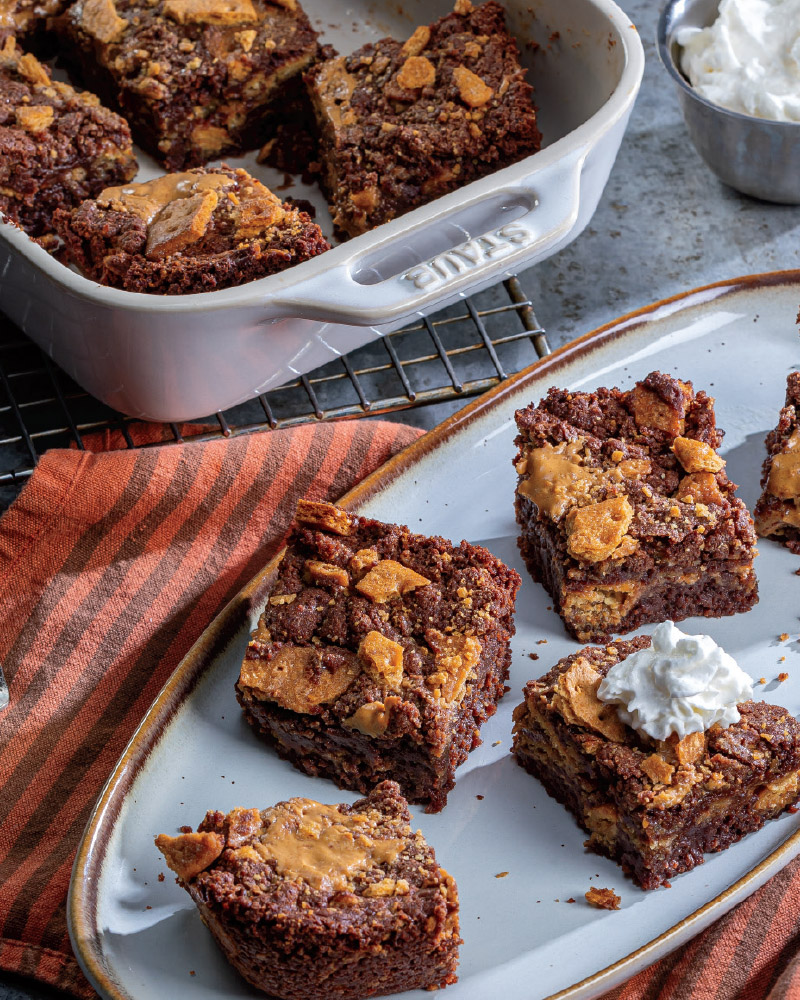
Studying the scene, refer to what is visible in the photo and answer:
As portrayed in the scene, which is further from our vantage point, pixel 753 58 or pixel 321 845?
pixel 753 58

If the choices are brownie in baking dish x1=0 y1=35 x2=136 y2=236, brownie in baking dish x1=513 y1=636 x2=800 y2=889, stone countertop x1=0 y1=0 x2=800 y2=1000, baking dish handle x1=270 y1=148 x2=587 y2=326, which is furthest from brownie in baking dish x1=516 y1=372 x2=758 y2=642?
brownie in baking dish x1=0 y1=35 x2=136 y2=236

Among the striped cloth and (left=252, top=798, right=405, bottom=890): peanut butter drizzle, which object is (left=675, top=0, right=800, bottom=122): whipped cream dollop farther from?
(left=252, top=798, right=405, bottom=890): peanut butter drizzle

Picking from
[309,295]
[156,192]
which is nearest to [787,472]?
[309,295]

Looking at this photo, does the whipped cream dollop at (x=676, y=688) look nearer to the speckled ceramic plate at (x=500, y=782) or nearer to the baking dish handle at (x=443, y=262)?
the speckled ceramic plate at (x=500, y=782)

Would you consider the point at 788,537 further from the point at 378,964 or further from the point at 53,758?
the point at 53,758

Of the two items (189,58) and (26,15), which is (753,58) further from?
(26,15)

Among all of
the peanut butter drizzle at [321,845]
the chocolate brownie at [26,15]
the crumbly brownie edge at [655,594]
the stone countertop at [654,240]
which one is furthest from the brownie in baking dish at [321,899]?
the chocolate brownie at [26,15]
